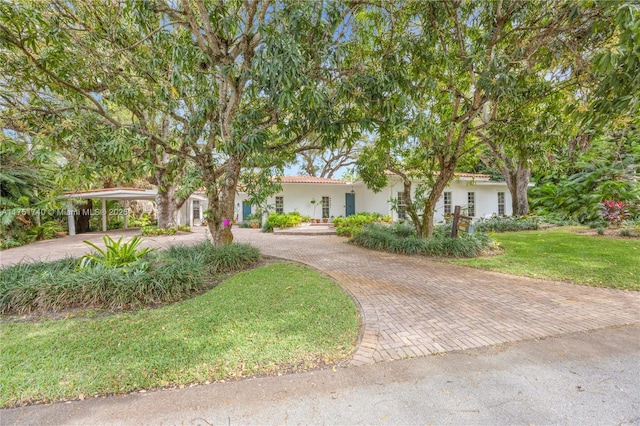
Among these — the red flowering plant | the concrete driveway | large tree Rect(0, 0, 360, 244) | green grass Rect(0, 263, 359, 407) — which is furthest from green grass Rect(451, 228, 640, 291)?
large tree Rect(0, 0, 360, 244)

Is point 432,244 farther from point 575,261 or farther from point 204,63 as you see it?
point 204,63

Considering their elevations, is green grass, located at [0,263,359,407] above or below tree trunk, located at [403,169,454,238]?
below

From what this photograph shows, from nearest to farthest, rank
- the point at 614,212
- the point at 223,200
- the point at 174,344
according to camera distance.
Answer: the point at 174,344
the point at 223,200
the point at 614,212

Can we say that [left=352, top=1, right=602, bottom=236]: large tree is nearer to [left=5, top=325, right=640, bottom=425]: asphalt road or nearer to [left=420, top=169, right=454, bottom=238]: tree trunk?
[left=420, top=169, right=454, bottom=238]: tree trunk

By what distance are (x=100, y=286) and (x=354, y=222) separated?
10.9m

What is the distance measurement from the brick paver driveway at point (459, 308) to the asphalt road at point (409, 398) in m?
0.39

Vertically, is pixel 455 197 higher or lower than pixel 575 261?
higher

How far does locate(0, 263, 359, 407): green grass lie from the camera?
2623mm

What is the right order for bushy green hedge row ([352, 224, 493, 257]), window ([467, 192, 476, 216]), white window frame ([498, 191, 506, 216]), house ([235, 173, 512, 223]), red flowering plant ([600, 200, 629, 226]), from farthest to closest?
white window frame ([498, 191, 506, 216]) → window ([467, 192, 476, 216]) → house ([235, 173, 512, 223]) → red flowering plant ([600, 200, 629, 226]) → bushy green hedge row ([352, 224, 493, 257])

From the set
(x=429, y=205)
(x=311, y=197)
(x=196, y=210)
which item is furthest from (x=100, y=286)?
(x=196, y=210)

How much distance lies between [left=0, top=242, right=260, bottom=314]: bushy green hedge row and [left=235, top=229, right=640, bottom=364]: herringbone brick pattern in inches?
119

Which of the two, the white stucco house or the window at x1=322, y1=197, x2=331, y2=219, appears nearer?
the white stucco house

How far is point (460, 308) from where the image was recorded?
4305mm

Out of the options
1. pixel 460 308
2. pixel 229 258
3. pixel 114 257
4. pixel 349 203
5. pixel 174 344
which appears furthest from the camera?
pixel 349 203
